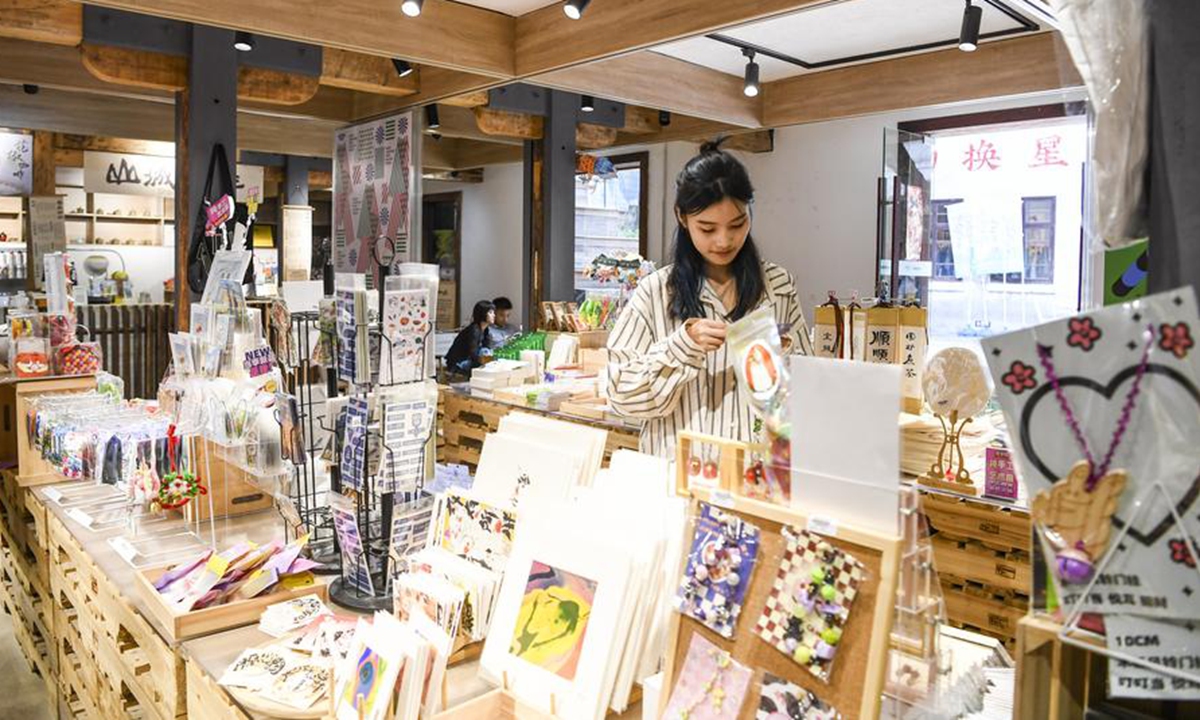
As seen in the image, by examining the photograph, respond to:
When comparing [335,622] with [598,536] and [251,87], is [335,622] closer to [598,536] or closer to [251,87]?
[598,536]

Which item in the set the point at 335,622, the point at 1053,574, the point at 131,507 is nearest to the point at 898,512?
the point at 1053,574

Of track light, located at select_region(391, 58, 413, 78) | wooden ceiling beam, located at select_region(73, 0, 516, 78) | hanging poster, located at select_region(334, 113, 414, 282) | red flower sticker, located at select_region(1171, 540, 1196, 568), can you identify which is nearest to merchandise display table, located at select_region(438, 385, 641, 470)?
hanging poster, located at select_region(334, 113, 414, 282)

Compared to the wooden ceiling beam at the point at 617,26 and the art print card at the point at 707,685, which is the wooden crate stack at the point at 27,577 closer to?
the art print card at the point at 707,685

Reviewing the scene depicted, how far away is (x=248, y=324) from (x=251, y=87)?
2.99m

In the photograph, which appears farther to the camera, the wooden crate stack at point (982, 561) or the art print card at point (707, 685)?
the wooden crate stack at point (982, 561)

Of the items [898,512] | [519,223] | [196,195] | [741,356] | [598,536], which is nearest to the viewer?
[898,512]

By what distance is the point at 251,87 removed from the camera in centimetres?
490

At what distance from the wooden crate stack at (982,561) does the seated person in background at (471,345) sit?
4801 mm

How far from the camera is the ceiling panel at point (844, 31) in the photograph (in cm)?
404

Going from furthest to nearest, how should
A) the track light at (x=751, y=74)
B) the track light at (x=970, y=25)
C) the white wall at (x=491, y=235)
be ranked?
the white wall at (x=491, y=235) < the track light at (x=751, y=74) < the track light at (x=970, y=25)

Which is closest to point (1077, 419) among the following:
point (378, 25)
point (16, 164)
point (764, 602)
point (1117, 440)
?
point (1117, 440)

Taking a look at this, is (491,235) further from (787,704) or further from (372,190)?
(787,704)

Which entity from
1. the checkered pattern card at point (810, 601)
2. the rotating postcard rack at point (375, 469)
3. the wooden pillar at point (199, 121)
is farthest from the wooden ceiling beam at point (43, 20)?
the checkered pattern card at point (810, 601)

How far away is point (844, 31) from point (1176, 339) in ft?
13.7
